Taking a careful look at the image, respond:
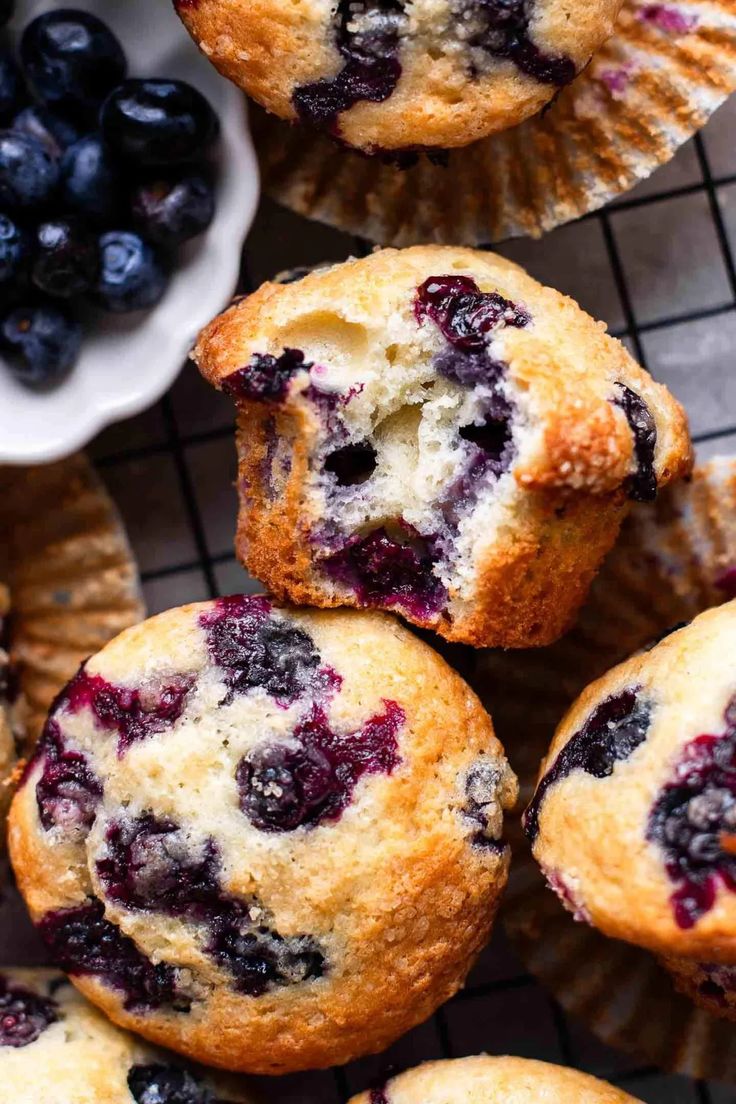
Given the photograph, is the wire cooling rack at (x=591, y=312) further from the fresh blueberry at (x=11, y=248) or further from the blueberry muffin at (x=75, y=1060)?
the blueberry muffin at (x=75, y=1060)

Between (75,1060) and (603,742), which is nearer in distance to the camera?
(603,742)

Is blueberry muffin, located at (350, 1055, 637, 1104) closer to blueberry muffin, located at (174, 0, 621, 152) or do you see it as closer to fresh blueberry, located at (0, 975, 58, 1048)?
fresh blueberry, located at (0, 975, 58, 1048)

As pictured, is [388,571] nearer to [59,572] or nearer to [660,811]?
[660,811]

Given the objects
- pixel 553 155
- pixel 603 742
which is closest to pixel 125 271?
pixel 553 155

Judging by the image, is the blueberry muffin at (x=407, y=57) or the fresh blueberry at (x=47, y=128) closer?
the blueberry muffin at (x=407, y=57)

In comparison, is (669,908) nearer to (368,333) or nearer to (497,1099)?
(497,1099)

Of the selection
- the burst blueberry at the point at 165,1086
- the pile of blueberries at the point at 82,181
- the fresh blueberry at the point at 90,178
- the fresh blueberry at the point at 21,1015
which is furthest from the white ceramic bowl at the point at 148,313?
the burst blueberry at the point at 165,1086

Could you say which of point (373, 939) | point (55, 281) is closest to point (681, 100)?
point (55, 281)
